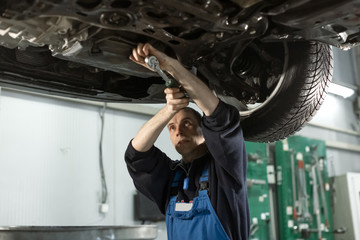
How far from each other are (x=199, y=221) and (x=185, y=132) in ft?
1.15

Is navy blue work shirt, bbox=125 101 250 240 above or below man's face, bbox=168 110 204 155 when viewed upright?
below

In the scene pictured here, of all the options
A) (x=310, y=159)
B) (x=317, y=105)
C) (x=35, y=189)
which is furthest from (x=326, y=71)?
(x=310, y=159)

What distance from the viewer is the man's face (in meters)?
1.57

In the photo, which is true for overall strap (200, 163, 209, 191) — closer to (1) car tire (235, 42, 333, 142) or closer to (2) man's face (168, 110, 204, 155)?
(2) man's face (168, 110, 204, 155)

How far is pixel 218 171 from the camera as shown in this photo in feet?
4.65

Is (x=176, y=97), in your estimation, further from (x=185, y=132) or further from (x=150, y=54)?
(x=185, y=132)

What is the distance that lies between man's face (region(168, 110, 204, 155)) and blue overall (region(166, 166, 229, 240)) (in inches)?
4.5

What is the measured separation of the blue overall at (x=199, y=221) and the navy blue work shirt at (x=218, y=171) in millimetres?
25

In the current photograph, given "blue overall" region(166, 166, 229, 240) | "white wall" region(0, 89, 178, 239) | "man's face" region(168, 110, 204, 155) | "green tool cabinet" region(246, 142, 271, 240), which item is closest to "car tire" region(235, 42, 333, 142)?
"man's face" region(168, 110, 204, 155)

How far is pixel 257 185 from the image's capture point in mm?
4781

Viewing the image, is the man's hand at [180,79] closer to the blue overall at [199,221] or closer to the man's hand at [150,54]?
the man's hand at [150,54]

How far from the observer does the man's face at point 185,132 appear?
157 cm

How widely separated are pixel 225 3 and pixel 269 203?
4256 mm

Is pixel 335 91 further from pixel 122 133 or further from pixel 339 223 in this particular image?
pixel 122 133
